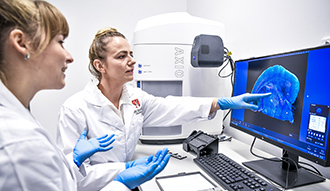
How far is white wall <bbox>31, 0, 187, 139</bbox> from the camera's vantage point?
6.07ft

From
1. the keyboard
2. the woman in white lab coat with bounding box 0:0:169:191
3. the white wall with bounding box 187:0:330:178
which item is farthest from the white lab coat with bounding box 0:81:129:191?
the white wall with bounding box 187:0:330:178

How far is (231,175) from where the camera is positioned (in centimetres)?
76

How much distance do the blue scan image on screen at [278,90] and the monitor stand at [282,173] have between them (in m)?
0.20

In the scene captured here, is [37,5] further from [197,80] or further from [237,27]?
[237,27]

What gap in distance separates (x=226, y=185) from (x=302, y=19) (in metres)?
0.84

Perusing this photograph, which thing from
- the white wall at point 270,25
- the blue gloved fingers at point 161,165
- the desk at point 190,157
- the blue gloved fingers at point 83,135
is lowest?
the desk at point 190,157

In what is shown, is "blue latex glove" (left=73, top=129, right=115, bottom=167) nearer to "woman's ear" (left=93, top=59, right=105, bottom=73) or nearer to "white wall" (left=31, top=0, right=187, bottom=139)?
"woman's ear" (left=93, top=59, right=105, bottom=73)

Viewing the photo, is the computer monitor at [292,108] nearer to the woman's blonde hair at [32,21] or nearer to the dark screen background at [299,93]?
the dark screen background at [299,93]

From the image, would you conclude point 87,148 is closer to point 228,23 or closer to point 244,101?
point 244,101

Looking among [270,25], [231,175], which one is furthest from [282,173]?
[270,25]

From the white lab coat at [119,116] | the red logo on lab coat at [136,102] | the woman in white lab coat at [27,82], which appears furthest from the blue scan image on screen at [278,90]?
the woman in white lab coat at [27,82]

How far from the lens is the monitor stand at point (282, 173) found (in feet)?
2.45

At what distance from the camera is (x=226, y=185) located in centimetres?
70

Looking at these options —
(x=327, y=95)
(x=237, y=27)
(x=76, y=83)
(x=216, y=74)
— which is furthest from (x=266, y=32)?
(x=76, y=83)
